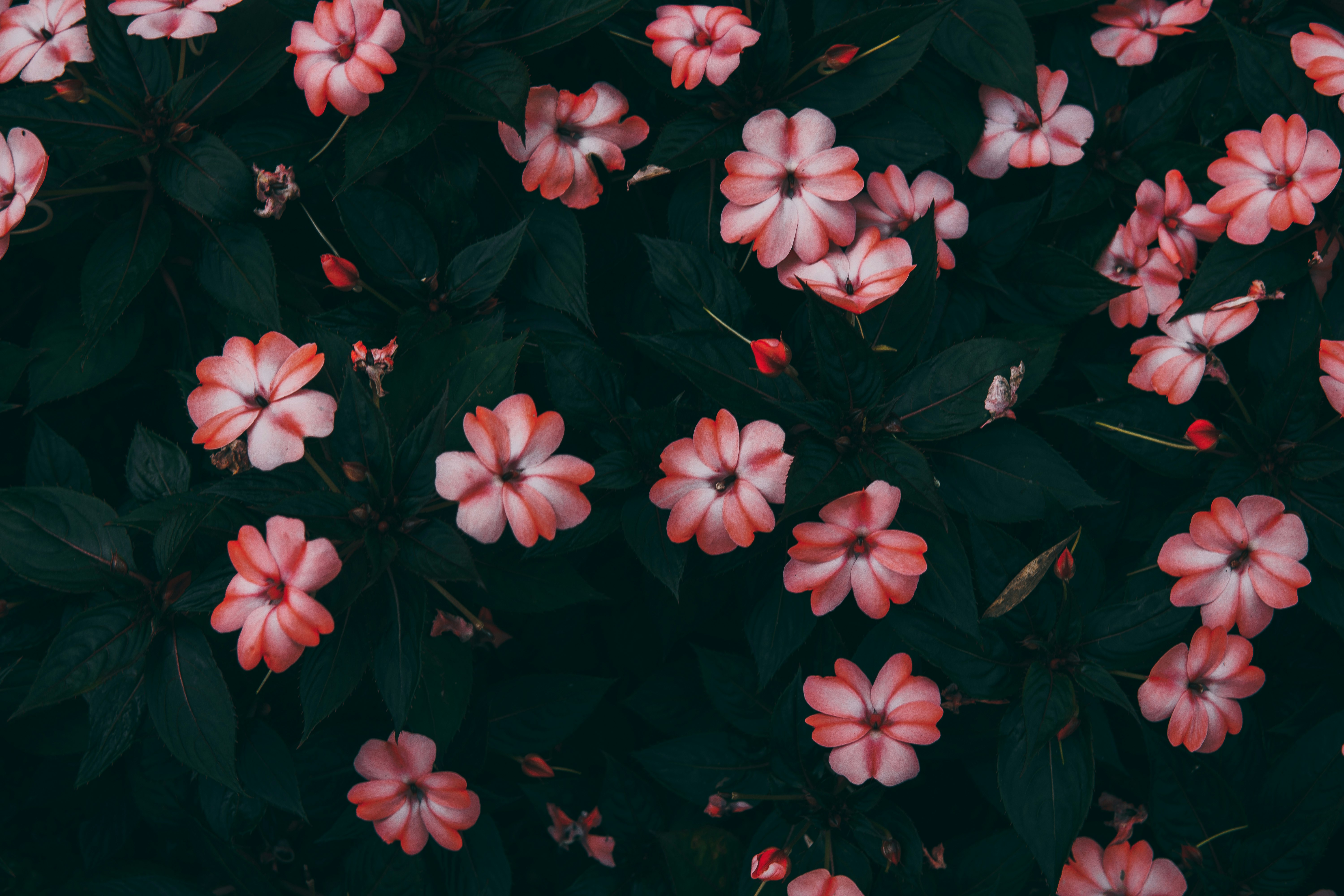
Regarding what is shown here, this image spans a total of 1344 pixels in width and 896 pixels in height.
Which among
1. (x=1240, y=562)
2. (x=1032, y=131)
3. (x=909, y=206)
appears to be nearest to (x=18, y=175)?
(x=909, y=206)

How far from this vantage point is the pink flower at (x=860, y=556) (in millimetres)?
1234

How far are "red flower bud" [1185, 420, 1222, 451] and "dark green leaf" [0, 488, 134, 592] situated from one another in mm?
1940

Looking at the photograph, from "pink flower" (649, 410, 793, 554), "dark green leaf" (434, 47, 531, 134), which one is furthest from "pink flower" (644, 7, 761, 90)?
"pink flower" (649, 410, 793, 554)

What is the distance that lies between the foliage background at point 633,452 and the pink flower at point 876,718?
0.08 m

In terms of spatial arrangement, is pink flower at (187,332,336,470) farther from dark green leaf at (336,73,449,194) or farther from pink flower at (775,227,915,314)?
pink flower at (775,227,915,314)

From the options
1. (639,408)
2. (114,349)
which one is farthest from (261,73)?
(639,408)

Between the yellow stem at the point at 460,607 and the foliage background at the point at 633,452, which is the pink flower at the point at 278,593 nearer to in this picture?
the foliage background at the point at 633,452

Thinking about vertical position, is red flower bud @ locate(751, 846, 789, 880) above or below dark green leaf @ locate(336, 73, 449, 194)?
below

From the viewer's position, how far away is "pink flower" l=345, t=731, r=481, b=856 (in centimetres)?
144

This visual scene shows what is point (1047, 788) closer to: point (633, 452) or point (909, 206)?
point (633, 452)

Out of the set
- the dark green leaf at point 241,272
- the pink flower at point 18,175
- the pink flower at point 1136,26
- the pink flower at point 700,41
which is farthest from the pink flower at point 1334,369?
the pink flower at point 18,175

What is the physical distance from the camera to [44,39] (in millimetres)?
1438

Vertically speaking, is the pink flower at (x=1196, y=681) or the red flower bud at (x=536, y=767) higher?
the pink flower at (x=1196, y=681)

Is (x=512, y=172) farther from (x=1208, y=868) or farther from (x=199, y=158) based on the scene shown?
(x=1208, y=868)
